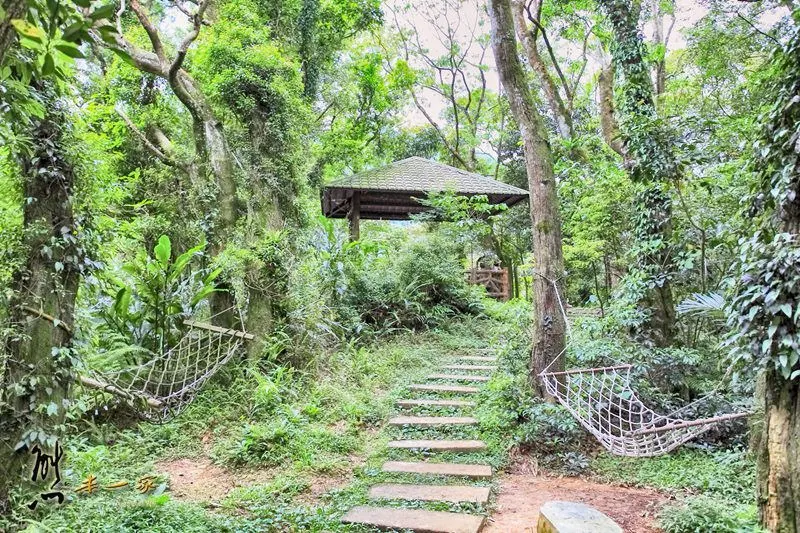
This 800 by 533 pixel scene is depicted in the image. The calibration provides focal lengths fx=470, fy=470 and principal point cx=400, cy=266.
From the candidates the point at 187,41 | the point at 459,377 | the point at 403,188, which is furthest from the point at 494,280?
the point at 187,41

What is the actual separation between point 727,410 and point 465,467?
2068 mm

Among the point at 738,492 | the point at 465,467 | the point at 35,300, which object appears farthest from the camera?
the point at 465,467

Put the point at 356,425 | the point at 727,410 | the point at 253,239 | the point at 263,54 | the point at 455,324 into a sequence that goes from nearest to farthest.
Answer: the point at 727,410
the point at 356,425
the point at 253,239
the point at 263,54
the point at 455,324

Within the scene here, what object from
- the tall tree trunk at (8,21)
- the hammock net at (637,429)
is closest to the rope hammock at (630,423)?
the hammock net at (637,429)

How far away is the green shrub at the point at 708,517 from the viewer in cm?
225

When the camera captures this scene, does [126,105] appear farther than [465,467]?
Yes

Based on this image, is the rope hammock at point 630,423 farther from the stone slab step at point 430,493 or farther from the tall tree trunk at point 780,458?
the stone slab step at point 430,493

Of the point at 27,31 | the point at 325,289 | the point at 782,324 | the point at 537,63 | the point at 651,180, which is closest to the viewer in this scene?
the point at 27,31

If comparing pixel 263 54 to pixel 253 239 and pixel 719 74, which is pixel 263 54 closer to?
pixel 253 239

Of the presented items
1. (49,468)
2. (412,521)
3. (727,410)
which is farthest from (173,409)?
(727,410)

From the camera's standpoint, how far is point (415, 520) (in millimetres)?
2512

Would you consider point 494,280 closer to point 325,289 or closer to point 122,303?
point 325,289

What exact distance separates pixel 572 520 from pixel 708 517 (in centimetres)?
81

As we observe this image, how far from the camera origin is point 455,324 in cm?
706
